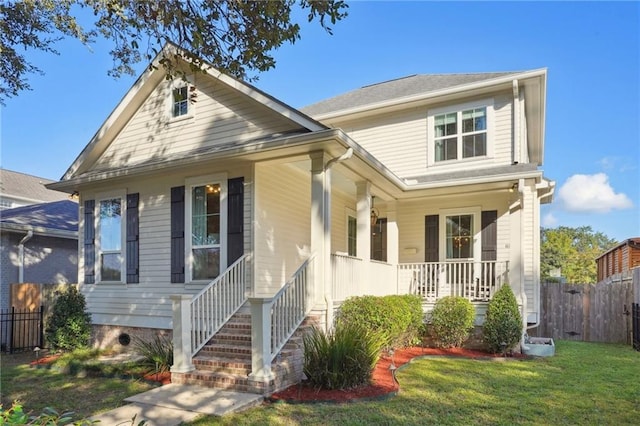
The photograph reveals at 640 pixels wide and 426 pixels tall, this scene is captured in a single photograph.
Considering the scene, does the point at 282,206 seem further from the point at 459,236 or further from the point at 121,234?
the point at 459,236

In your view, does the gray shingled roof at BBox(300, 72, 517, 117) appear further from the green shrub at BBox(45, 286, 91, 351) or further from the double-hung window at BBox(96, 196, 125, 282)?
the green shrub at BBox(45, 286, 91, 351)

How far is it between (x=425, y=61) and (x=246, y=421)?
14.5 metres

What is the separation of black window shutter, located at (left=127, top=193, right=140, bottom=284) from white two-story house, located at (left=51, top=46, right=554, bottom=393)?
0.04m

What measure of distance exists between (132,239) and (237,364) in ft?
14.7

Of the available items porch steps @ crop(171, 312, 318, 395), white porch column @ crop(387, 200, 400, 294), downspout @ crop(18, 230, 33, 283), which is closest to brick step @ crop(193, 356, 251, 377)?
porch steps @ crop(171, 312, 318, 395)

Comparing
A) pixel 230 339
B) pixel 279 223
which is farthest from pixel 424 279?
pixel 230 339

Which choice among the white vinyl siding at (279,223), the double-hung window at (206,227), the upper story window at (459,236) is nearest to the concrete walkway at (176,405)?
the white vinyl siding at (279,223)

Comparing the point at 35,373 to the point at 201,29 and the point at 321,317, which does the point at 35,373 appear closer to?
the point at 321,317

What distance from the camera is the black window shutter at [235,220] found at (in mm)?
7680

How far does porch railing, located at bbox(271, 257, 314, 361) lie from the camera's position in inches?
239

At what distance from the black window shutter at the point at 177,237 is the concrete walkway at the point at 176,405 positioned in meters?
2.88

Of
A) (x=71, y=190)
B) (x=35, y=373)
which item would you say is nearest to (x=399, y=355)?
(x=35, y=373)

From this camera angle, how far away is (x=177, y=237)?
8406 mm

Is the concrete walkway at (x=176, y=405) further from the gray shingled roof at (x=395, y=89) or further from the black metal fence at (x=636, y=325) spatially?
the black metal fence at (x=636, y=325)
